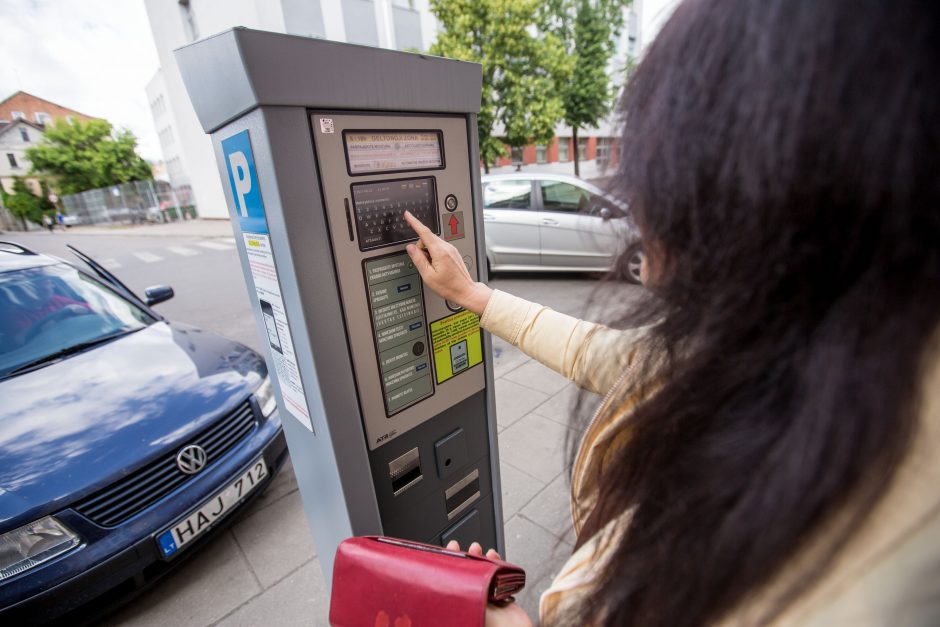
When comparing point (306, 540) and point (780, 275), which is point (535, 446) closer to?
point (306, 540)

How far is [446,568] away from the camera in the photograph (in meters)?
0.87

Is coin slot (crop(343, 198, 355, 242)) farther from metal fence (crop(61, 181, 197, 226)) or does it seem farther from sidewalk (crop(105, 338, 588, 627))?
metal fence (crop(61, 181, 197, 226))

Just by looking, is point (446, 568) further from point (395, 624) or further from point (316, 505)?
point (316, 505)

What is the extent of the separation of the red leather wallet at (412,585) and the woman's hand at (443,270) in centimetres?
59

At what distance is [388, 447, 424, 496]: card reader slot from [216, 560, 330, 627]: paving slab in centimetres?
102

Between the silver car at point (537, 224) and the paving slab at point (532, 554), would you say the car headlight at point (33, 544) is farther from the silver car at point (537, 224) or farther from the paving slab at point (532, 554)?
the silver car at point (537, 224)

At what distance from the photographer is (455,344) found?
4.55 feet

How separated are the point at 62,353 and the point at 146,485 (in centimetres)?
111

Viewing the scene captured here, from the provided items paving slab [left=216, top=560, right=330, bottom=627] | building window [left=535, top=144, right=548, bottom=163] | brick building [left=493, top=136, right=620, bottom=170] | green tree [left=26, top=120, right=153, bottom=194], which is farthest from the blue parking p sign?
green tree [left=26, top=120, right=153, bottom=194]

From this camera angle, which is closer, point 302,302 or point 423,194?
point 302,302

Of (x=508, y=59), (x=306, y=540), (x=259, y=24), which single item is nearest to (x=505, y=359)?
(x=306, y=540)

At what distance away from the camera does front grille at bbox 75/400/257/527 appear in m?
1.71

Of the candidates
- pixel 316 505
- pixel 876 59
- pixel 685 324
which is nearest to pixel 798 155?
pixel 876 59

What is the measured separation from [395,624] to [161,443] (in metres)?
1.53
